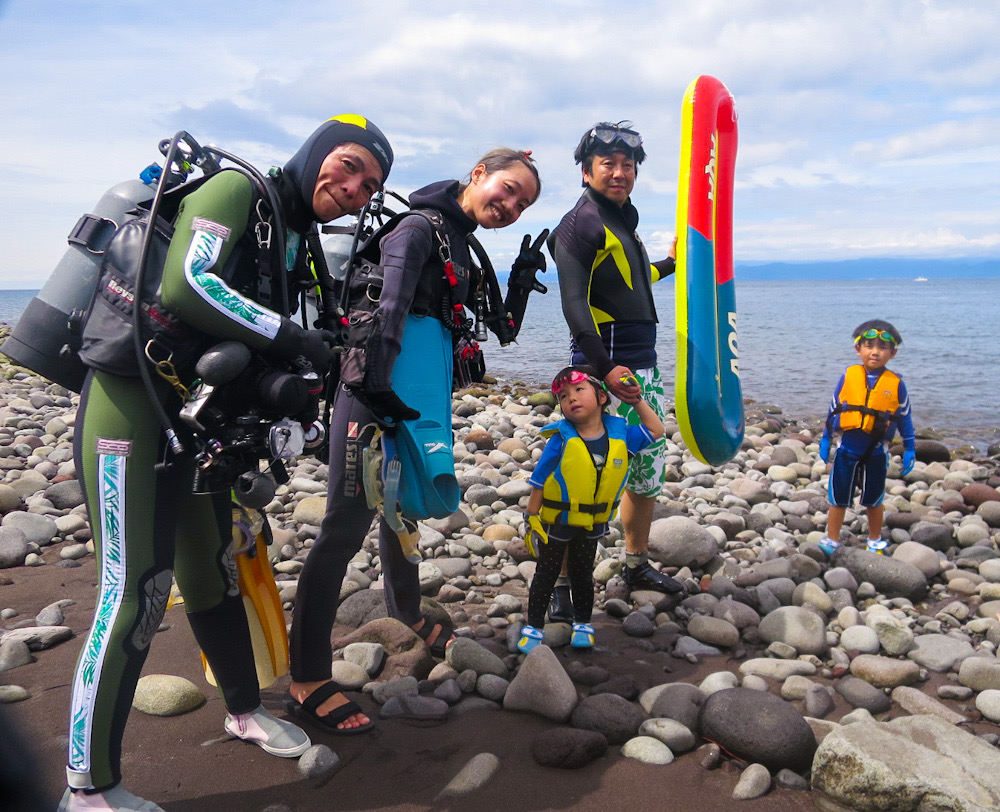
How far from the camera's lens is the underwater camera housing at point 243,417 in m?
2.25

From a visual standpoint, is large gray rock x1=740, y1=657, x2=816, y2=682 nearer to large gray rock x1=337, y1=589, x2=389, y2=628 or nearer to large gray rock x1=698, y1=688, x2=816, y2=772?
large gray rock x1=698, y1=688, x2=816, y2=772

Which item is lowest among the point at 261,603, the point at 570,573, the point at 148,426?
the point at 570,573

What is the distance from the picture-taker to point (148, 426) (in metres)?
2.34

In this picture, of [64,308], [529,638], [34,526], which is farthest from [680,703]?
[34,526]

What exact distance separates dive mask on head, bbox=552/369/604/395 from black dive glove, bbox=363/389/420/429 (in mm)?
1082

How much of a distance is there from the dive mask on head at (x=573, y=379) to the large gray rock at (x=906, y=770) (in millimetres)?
1828

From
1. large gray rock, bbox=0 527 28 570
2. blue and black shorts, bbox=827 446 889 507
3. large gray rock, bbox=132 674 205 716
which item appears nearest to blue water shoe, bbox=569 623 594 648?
large gray rock, bbox=132 674 205 716

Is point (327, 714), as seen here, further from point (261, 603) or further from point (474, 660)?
point (474, 660)

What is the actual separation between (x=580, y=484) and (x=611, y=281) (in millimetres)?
1139

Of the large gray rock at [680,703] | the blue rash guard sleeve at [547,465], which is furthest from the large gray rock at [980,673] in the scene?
the blue rash guard sleeve at [547,465]

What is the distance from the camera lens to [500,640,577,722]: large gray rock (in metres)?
3.21

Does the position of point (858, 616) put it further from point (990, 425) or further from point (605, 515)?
point (990, 425)

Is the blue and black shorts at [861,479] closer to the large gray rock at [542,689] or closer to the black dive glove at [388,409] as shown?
the large gray rock at [542,689]

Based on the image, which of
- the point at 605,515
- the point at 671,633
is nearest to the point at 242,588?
the point at 605,515
